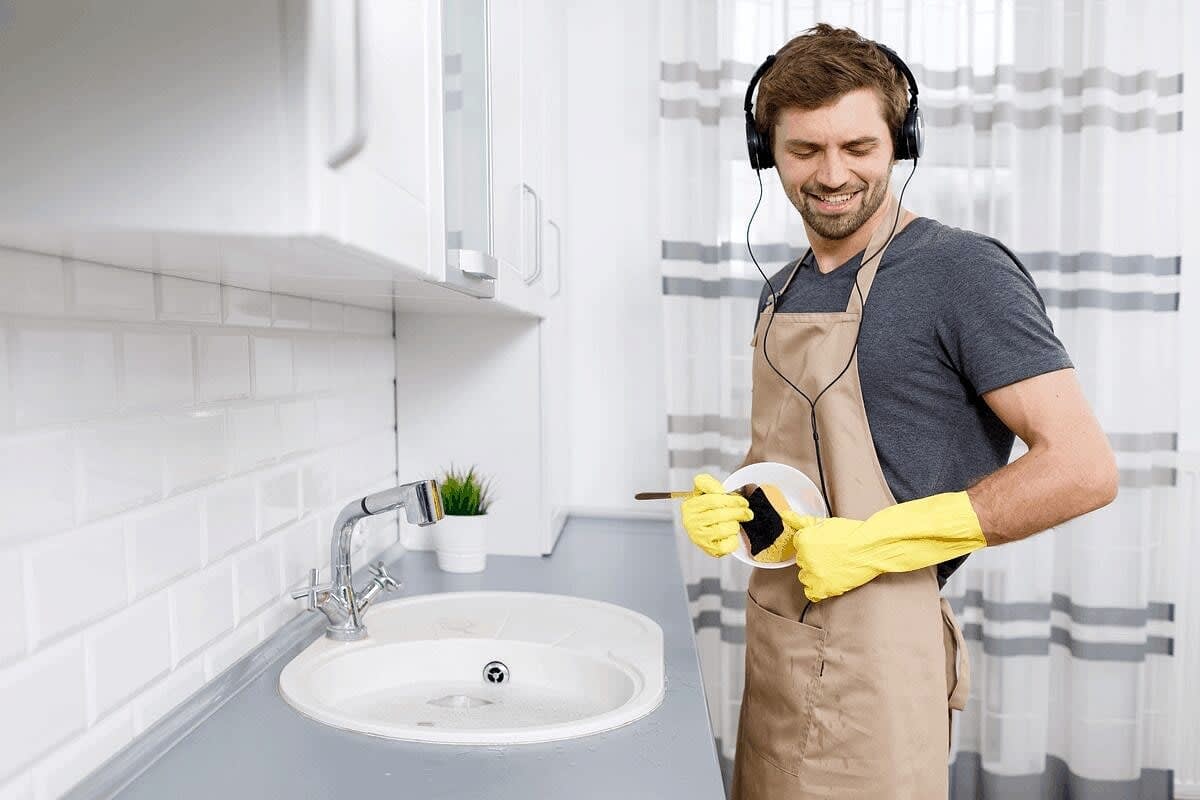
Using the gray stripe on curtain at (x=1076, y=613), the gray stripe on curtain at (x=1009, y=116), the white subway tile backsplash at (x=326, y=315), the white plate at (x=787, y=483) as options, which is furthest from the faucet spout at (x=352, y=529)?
the gray stripe on curtain at (x=1076, y=613)

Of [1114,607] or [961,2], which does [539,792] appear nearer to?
[1114,607]

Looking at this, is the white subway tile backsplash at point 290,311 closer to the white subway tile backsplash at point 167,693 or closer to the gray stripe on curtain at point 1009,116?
the white subway tile backsplash at point 167,693

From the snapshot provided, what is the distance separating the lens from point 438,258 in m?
0.88

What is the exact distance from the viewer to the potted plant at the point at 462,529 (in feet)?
5.74

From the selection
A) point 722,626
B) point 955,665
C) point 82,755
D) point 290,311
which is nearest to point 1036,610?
point 722,626

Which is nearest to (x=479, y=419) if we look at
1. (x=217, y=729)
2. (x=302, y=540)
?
(x=302, y=540)

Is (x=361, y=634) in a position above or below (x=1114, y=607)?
above

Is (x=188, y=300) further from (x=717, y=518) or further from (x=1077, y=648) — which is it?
(x=1077, y=648)

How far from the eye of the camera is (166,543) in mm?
1032

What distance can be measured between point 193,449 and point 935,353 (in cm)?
96

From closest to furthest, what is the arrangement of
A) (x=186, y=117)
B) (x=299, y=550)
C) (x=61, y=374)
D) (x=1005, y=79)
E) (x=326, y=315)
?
(x=186, y=117)
(x=61, y=374)
(x=299, y=550)
(x=326, y=315)
(x=1005, y=79)

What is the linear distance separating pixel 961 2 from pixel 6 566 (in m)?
2.15

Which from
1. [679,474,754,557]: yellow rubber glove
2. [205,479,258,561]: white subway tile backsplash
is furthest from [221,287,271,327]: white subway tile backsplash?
[679,474,754,557]: yellow rubber glove

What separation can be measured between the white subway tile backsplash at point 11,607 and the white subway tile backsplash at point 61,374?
0.12m
